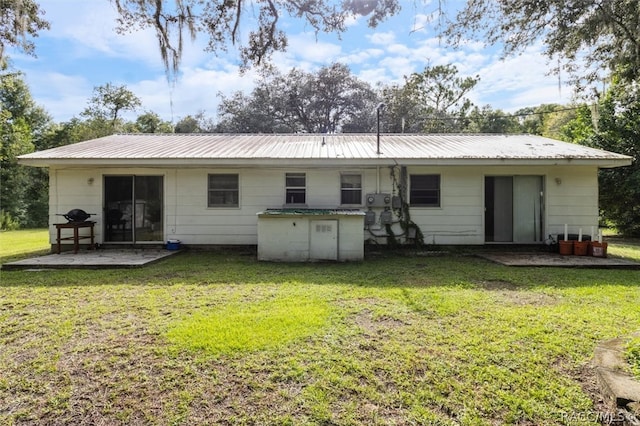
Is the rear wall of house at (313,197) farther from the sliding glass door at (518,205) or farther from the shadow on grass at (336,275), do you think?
the shadow on grass at (336,275)

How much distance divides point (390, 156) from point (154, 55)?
550cm

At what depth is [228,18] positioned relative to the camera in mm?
5176

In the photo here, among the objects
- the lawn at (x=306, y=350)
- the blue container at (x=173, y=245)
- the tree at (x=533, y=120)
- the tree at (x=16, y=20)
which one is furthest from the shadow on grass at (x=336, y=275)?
the tree at (x=533, y=120)

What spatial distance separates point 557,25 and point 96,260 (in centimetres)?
932

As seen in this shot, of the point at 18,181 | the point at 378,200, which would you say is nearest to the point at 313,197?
the point at 378,200

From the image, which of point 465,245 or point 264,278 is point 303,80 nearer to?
point 465,245

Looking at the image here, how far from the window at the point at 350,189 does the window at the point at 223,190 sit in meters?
2.81

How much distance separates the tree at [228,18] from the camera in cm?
497

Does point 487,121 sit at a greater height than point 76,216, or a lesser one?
greater

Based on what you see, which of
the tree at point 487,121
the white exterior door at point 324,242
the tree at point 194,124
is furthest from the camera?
the tree at point 194,124

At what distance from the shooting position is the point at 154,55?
17.8 ft

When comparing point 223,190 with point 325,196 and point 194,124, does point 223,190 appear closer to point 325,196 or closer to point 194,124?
point 325,196

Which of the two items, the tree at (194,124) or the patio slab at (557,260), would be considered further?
the tree at (194,124)

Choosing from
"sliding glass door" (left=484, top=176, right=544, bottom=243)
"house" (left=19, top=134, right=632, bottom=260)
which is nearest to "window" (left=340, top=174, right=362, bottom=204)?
"house" (left=19, top=134, right=632, bottom=260)
